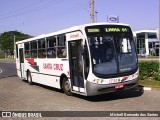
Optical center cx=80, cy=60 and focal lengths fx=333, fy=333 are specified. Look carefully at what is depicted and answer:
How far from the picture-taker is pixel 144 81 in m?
16.0

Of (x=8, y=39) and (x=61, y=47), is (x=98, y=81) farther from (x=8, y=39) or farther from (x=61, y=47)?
(x=8, y=39)

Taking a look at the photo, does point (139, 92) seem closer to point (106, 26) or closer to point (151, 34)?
point (106, 26)

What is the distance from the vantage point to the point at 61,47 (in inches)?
554

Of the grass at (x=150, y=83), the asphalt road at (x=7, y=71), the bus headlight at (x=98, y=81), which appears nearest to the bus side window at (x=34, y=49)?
the grass at (x=150, y=83)

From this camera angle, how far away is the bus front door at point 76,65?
39.9 feet

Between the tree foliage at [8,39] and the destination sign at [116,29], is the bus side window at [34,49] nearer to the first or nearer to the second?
the destination sign at [116,29]

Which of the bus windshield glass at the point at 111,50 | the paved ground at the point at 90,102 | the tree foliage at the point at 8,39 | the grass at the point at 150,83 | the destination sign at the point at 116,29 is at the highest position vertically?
the tree foliage at the point at 8,39

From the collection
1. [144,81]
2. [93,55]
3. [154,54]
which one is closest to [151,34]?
[154,54]

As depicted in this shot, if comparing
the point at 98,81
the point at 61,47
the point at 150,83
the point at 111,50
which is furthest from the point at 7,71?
the point at 98,81

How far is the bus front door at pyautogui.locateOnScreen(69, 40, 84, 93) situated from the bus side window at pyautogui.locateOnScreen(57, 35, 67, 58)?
0.70 m

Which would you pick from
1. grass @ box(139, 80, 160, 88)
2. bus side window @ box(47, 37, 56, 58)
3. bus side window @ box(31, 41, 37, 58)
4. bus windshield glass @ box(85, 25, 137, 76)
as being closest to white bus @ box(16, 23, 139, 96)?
bus windshield glass @ box(85, 25, 137, 76)

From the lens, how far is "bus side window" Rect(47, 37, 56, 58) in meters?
15.0

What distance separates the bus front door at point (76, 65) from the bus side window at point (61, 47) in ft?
2.30

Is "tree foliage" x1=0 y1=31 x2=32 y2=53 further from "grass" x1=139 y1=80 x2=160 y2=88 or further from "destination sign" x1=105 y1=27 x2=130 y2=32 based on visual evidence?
"destination sign" x1=105 y1=27 x2=130 y2=32
